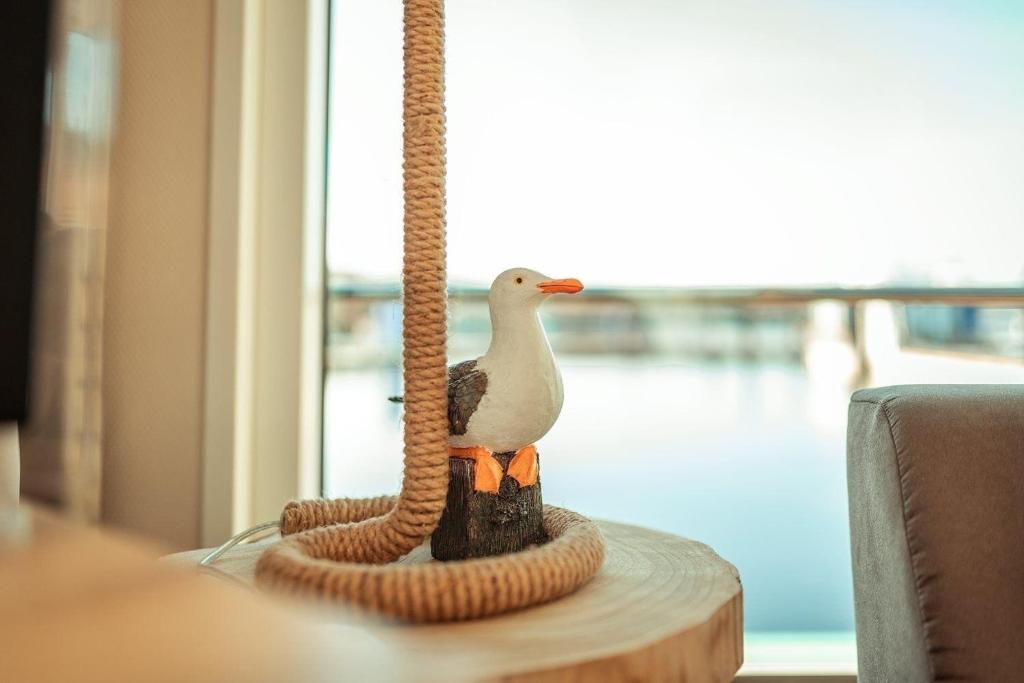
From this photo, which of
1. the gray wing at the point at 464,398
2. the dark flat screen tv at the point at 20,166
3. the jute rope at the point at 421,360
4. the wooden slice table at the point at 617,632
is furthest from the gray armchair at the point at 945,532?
the dark flat screen tv at the point at 20,166

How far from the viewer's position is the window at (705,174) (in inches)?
53.6

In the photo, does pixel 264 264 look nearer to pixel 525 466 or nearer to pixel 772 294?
pixel 525 466

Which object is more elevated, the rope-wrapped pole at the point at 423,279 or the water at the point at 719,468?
the rope-wrapped pole at the point at 423,279

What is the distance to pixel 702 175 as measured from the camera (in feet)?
4.94

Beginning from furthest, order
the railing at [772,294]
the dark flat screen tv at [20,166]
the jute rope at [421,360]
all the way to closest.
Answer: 1. the railing at [772,294]
2. the jute rope at [421,360]
3. the dark flat screen tv at [20,166]

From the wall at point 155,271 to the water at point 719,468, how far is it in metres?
0.28

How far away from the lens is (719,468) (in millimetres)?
2914

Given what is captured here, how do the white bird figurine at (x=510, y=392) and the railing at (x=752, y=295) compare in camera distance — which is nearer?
the white bird figurine at (x=510, y=392)

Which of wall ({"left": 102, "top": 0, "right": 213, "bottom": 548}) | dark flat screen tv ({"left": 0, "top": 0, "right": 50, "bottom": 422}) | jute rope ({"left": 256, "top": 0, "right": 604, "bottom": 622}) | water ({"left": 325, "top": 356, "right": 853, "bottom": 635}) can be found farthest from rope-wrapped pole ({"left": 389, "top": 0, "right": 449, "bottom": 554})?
wall ({"left": 102, "top": 0, "right": 213, "bottom": 548})

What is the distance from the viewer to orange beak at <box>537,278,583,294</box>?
0.68 m

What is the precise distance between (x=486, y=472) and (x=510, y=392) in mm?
77

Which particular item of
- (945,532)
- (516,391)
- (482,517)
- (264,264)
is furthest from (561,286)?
(264,264)

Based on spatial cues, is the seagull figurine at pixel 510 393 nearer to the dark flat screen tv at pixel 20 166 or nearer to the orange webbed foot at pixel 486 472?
the orange webbed foot at pixel 486 472

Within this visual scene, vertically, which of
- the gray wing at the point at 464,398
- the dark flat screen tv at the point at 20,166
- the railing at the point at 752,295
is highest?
the railing at the point at 752,295
